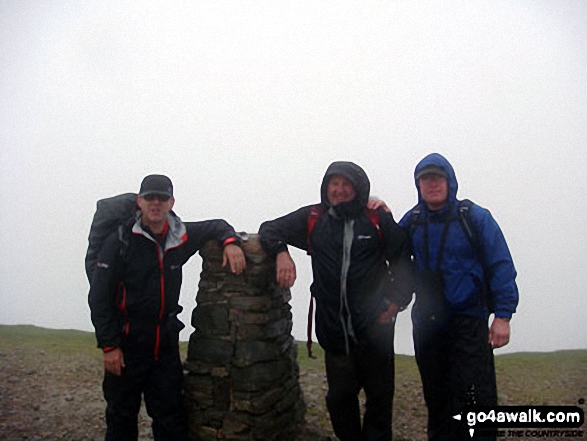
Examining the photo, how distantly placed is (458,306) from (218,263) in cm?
381

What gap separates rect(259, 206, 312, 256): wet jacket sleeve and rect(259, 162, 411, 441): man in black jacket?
1.29 ft

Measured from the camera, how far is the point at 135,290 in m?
5.71

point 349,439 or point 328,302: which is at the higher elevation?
point 328,302

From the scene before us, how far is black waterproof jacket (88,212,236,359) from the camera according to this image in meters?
5.52

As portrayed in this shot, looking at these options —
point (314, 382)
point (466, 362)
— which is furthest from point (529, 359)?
point (466, 362)

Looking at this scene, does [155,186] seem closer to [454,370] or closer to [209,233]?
[209,233]

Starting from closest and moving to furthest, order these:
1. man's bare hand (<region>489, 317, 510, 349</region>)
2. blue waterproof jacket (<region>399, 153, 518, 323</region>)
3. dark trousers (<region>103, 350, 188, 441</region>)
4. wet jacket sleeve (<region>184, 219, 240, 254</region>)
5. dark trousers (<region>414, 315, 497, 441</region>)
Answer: man's bare hand (<region>489, 317, 510, 349</region>) < blue waterproof jacket (<region>399, 153, 518, 323</region>) < dark trousers (<region>414, 315, 497, 441</region>) < dark trousers (<region>103, 350, 188, 441</region>) < wet jacket sleeve (<region>184, 219, 240, 254</region>)

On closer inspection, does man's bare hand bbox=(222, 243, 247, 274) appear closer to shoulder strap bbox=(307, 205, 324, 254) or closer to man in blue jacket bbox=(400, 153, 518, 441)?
shoulder strap bbox=(307, 205, 324, 254)

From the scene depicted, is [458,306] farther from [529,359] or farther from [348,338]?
[529,359]

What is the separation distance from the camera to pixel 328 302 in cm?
571

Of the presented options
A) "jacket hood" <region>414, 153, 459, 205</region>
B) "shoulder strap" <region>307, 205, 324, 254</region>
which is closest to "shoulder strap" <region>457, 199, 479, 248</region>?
"jacket hood" <region>414, 153, 459, 205</region>

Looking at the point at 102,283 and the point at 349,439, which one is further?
the point at 349,439

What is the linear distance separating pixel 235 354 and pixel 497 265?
4.21 metres

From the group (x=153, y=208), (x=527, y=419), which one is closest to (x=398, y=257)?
(x=153, y=208)
